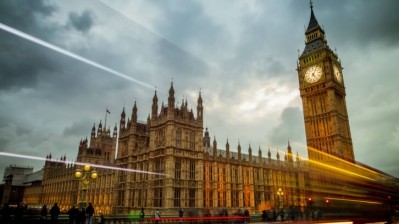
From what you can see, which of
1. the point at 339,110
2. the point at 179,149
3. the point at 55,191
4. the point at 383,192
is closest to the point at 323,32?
the point at 339,110

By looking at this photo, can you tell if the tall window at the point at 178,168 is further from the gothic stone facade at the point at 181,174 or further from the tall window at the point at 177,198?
the tall window at the point at 177,198

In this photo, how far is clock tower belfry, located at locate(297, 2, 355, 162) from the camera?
71.6 meters

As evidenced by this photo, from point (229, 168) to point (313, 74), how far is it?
43920 mm

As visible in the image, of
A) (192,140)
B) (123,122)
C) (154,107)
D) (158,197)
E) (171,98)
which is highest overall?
(171,98)

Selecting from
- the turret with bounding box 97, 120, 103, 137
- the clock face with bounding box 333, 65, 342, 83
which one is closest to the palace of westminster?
the clock face with bounding box 333, 65, 342, 83

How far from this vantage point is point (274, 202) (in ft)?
203

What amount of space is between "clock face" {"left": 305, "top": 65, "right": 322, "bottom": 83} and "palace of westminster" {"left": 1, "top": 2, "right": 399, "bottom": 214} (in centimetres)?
31

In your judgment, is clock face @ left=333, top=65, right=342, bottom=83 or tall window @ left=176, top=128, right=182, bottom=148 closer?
tall window @ left=176, top=128, right=182, bottom=148

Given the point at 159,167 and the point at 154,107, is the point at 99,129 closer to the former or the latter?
the point at 154,107

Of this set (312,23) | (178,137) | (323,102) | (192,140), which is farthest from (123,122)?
(312,23)

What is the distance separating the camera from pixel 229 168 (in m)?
54.8

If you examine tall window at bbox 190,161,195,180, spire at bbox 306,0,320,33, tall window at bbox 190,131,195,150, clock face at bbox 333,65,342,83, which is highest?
spire at bbox 306,0,320,33

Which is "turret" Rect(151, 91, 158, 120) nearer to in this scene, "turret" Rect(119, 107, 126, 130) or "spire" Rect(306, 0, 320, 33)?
"turret" Rect(119, 107, 126, 130)

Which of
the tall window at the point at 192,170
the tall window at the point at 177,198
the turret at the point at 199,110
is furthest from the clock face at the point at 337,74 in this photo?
the tall window at the point at 177,198
